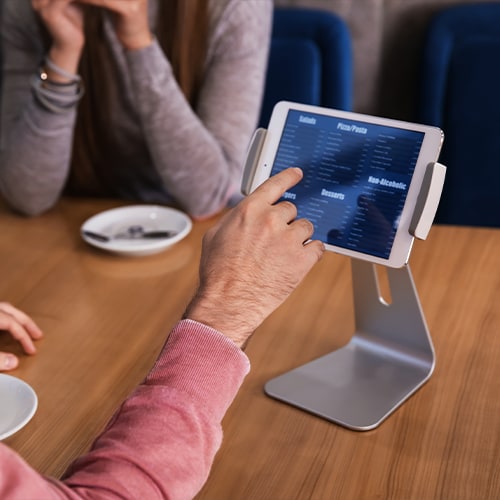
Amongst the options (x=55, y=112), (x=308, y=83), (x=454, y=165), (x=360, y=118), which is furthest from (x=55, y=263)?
(x=454, y=165)

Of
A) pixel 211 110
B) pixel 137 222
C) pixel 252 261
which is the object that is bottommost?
pixel 137 222

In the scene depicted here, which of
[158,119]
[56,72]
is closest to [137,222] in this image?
[158,119]

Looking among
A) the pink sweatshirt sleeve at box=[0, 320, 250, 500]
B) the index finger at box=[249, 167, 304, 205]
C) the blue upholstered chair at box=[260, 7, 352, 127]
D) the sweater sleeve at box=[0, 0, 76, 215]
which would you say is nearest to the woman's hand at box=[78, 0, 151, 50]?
the sweater sleeve at box=[0, 0, 76, 215]

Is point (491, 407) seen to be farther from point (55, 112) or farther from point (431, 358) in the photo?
point (55, 112)

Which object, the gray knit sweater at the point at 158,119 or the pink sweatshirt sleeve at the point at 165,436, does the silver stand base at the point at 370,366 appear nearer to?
the pink sweatshirt sleeve at the point at 165,436

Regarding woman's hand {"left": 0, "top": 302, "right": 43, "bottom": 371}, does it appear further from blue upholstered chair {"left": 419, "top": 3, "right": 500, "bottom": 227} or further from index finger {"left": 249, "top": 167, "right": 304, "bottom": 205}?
blue upholstered chair {"left": 419, "top": 3, "right": 500, "bottom": 227}

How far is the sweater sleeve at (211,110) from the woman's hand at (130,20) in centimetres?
2

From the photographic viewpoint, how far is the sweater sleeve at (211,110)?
149cm

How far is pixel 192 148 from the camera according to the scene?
1.52m

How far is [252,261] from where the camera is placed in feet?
2.85

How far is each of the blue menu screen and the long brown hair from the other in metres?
0.65

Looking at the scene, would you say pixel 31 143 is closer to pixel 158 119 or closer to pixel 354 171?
pixel 158 119

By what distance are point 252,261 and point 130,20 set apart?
2.50 ft

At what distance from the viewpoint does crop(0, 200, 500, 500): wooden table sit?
855 millimetres
